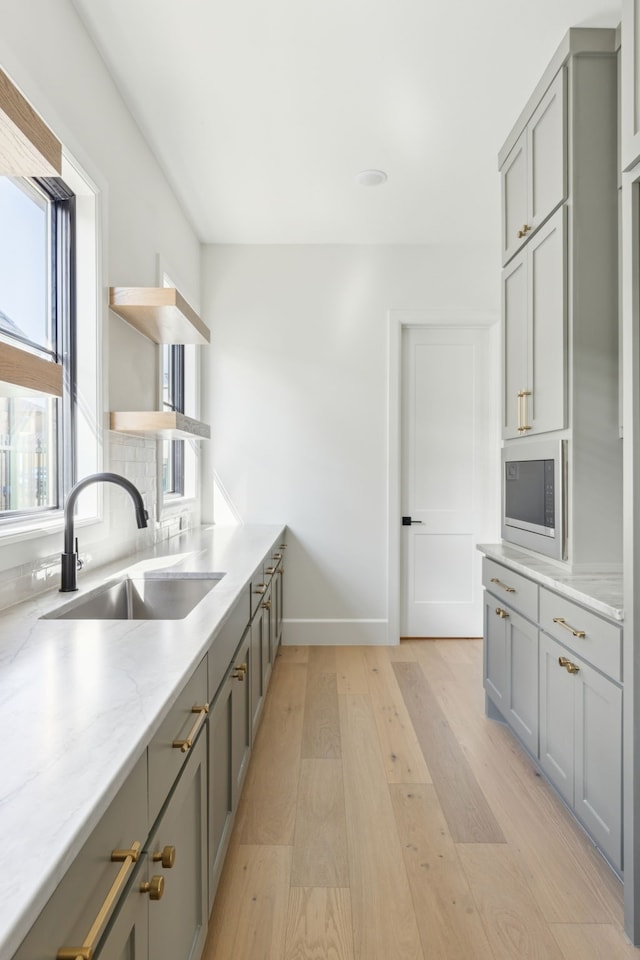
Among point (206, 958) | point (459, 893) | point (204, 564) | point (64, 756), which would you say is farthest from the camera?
point (204, 564)

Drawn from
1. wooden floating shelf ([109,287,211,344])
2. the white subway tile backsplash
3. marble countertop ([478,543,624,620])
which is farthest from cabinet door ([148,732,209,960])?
wooden floating shelf ([109,287,211,344])

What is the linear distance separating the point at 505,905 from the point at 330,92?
9.81 feet

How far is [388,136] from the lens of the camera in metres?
2.71

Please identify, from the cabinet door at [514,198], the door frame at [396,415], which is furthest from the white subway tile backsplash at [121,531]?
the cabinet door at [514,198]

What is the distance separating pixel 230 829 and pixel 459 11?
2829 mm

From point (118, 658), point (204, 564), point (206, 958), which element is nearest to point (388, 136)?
point (204, 564)

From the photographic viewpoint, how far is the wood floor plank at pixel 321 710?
2508mm

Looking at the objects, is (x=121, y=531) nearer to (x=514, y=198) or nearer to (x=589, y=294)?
(x=589, y=294)

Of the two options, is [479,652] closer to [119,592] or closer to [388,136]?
[119,592]

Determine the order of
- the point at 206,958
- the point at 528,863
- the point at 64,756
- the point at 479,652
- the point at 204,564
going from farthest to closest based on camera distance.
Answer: the point at 479,652
the point at 204,564
the point at 528,863
the point at 206,958
the point at 64,756

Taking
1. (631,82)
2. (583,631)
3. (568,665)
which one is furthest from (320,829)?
(631,82)

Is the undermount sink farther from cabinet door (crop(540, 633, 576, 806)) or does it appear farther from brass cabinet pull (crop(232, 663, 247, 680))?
cabinet door (crop(540, 633, 576, 806))

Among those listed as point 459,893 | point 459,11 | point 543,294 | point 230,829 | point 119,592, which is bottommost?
point 459,893

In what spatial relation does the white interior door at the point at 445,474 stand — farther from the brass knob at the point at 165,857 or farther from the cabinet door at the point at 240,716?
the brass knob at the point at 165,857
